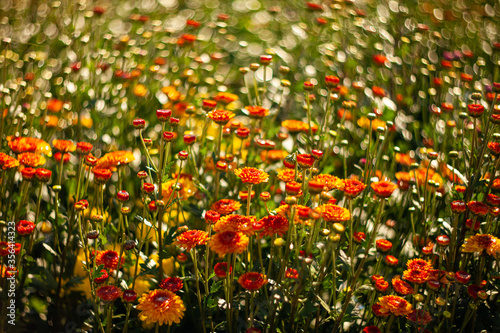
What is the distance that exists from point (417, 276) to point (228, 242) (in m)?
0.51

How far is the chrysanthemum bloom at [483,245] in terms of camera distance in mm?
1259

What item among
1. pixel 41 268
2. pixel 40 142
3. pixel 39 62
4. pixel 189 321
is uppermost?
pixel 40 142

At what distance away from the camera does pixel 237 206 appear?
1313 millimetres

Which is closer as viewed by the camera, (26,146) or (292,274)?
(292,274)

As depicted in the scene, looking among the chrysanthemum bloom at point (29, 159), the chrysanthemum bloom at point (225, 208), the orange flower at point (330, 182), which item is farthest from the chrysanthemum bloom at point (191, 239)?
the chrysanthemum bloom at point (29, 159)

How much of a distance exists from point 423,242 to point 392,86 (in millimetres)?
1675

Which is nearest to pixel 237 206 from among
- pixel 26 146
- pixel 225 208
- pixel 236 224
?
pixel 225 208

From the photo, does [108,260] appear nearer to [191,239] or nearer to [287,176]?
[191,239]

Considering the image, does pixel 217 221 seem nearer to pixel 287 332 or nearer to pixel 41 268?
pixel 287 332

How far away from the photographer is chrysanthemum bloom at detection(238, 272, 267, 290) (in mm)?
1163

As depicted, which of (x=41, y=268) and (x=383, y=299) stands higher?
(x=383, y=299)

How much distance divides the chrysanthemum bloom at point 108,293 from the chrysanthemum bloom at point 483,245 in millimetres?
914

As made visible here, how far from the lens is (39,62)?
257 cm

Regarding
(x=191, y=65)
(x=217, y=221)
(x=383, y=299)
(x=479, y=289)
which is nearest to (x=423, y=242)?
(x=479, y=289)
